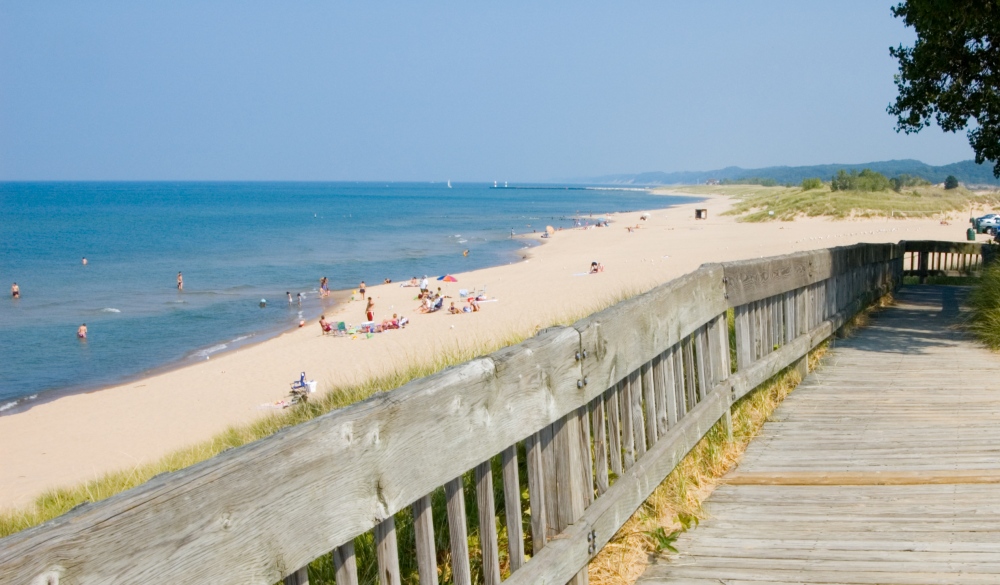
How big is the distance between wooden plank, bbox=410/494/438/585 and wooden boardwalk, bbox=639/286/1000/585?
1.50 metres

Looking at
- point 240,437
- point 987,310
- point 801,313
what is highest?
point 801,313

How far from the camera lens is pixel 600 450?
11.8 feet

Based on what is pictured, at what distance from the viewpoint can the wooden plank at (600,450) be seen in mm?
3602

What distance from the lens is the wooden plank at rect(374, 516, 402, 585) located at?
2303mm

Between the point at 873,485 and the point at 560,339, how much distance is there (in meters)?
2.61

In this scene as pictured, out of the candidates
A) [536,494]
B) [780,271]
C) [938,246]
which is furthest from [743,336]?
[938,246]

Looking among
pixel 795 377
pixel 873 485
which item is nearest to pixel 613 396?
pixel 873 485

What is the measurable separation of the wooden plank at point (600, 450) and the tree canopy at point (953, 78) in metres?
9.60

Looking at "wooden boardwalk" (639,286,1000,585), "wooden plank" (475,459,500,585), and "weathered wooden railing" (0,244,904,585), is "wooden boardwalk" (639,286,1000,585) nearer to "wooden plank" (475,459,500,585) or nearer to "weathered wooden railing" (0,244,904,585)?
"weathered wooden railing" (0,244,904,585)

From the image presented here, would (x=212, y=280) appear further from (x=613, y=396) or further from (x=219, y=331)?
(x=613, y=396)

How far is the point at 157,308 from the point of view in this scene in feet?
108

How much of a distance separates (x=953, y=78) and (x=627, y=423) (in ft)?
37.8

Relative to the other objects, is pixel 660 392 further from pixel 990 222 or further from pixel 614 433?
pixel 990 222

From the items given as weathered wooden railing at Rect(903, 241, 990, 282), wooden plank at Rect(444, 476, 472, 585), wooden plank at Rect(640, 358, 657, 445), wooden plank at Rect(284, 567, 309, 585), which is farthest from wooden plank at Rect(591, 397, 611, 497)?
weathered wooden railing at Rect(903, 241, 990, 282)
